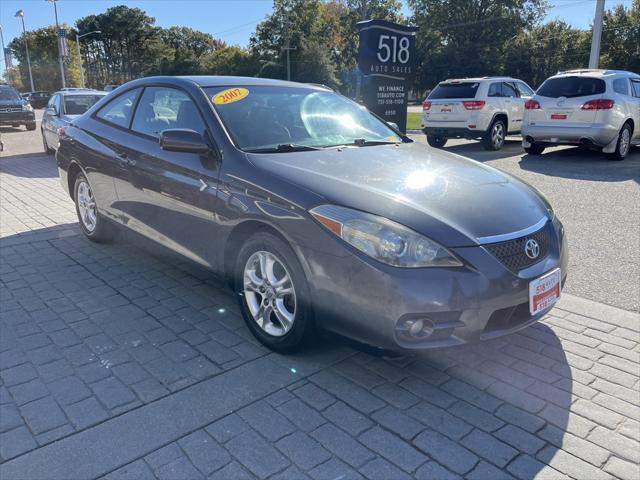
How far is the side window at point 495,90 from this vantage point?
1252 cm

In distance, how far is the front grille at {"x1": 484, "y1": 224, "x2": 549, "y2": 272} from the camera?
2740 millimetres

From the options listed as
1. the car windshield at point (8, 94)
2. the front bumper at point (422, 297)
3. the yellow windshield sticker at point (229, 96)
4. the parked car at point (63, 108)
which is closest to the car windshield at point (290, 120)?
the yellow windshield sticker at point (229, 96)

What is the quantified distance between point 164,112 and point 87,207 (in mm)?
1901

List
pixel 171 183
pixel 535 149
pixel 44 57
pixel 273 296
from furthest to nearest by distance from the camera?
pixel 44 57
pixel 535 149
pixel 171 183
pixel 273 296

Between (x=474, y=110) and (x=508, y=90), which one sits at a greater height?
(x=508, y=90)

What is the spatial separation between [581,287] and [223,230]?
3.07 meters

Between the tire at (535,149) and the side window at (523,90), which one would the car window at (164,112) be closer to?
the tire at (535,149)

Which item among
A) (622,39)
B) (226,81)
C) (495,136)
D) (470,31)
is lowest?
(495,136)

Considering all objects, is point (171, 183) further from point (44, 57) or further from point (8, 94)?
point (44, 57)

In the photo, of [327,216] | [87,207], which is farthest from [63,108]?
[327,216]

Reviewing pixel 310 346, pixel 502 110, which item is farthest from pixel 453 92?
pixel 310 346

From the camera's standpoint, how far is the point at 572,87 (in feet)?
34.7

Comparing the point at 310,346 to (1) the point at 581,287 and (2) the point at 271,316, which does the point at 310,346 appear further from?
(1) the point at 581,287

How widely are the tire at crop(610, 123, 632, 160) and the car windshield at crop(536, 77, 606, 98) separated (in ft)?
3.50
